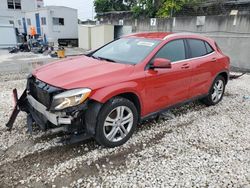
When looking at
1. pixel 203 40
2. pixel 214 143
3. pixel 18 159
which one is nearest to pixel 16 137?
pixel 18 159

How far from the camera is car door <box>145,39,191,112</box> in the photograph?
10.6ft

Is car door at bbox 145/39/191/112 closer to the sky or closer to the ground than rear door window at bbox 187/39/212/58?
closer to the ground

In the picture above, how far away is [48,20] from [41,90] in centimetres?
1793

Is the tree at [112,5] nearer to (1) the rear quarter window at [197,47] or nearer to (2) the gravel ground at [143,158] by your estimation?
(1) the rear quarter window at [197,47]

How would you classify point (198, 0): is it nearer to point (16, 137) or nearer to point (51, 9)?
point (51, 9)

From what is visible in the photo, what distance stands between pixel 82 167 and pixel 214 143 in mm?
2039

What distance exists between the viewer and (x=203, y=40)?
4359 mm

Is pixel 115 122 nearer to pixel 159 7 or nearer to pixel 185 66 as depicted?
pixel 185 66

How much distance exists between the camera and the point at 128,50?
358cm

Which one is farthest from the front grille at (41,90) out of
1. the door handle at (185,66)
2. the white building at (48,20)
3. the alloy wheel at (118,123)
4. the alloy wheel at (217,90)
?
the white building at (48,20)

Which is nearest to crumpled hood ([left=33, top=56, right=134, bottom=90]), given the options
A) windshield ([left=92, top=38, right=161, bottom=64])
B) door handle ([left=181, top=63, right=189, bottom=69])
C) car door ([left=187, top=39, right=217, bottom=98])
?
windshield ([left=92, top=38, right=161, bottom=64])

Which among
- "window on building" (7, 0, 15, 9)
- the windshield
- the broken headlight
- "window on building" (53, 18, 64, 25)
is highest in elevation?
"window on building" (7, 0, 15, 9)

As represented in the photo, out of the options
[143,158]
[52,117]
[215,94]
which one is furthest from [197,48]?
[52,117]

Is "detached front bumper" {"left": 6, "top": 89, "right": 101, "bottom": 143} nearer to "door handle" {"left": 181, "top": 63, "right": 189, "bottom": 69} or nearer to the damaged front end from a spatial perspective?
the damaged front end
